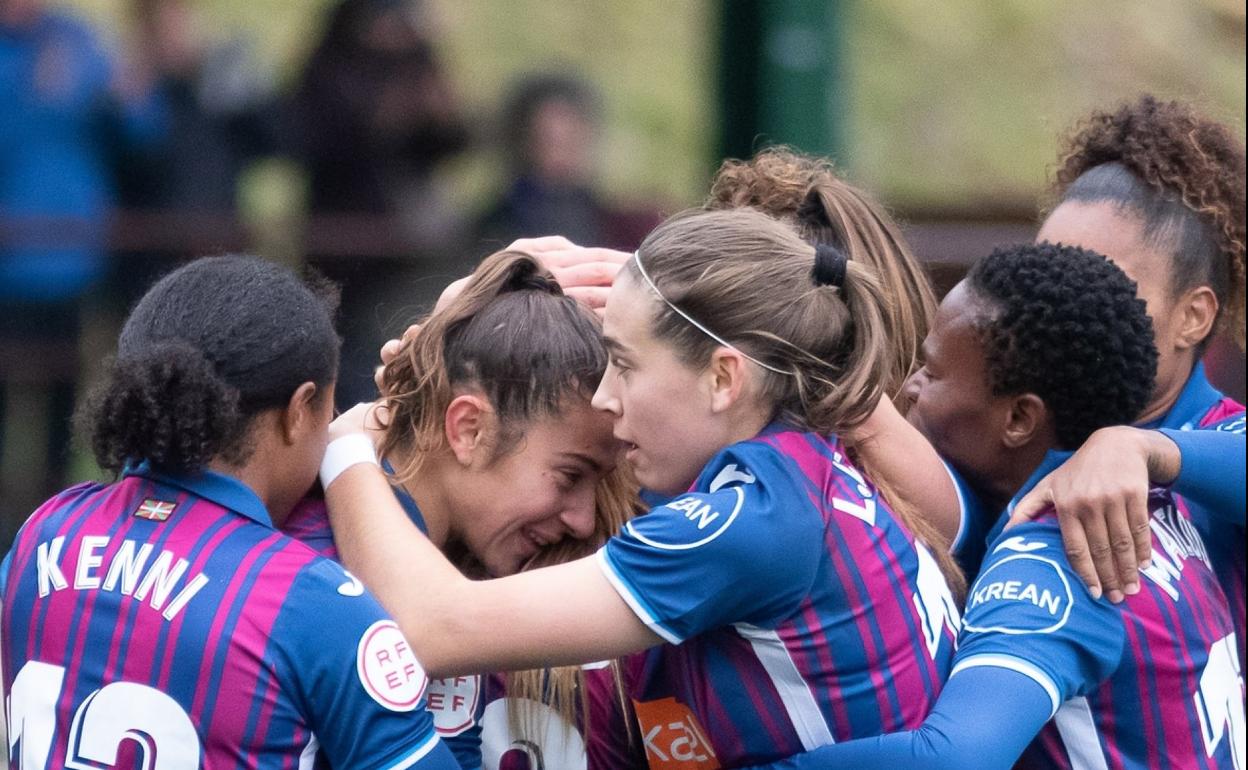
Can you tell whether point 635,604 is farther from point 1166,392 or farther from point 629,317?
point 1166,392

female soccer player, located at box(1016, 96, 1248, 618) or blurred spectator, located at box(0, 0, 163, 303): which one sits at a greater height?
female soccer player, located at box(1016, 96, 1248, 618)

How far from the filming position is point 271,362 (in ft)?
7.19

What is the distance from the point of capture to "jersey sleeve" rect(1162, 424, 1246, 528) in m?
2.54

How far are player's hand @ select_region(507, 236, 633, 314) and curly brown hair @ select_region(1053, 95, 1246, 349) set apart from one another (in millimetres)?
850

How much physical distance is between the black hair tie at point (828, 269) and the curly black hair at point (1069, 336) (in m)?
0.27

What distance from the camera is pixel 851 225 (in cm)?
274

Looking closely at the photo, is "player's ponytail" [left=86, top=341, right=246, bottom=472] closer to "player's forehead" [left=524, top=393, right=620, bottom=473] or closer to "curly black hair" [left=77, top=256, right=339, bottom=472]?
"curly black hair" [left=77, top=256, right=339, bottom=472]

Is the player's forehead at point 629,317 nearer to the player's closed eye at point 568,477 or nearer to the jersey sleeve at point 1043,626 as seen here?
the player's closed eye at point 568,477

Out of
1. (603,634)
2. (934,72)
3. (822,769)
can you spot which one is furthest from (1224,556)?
(934,72)

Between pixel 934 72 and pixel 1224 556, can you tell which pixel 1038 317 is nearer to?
pixel 1224 556

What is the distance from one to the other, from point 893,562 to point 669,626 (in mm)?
362

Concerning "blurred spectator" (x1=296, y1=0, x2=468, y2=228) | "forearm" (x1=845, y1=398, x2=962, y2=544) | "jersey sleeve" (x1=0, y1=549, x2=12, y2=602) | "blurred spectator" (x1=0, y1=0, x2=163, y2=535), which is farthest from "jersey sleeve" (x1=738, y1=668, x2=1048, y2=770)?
"blurred spectator" (x1=296, y1=0, x2=468, y2=228)

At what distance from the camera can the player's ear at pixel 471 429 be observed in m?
2.51

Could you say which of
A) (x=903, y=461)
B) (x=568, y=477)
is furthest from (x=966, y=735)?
(x=568, y=477)
